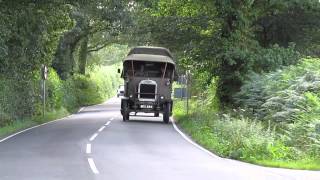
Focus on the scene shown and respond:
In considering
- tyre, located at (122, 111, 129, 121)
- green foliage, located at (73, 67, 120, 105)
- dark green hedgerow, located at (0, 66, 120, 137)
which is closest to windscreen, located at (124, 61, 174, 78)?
tyre, located at (122, 111, 129, 121)

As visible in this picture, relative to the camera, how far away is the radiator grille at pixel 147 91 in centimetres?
3222

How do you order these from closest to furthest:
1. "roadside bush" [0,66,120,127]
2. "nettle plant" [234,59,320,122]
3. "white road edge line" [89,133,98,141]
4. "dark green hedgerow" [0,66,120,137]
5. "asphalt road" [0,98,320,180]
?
"asphalt road" [0,98,320,180]
"white road edge line" [89,133,98,141]
"nettle plant" [234,59,320,122]
"dark green hedgerow" [0,66,120,137]
"roadside bush" [0,66,120,127]

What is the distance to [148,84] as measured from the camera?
3228 cm

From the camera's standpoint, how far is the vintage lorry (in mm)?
32125

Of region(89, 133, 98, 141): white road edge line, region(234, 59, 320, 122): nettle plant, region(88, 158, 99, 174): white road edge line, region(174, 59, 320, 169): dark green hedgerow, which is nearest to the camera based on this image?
region(88, 158, 99, 174): white road edge line

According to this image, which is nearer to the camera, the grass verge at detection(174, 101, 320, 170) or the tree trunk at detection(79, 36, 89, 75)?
the grass verge at detection(174, 101, 320, 170)

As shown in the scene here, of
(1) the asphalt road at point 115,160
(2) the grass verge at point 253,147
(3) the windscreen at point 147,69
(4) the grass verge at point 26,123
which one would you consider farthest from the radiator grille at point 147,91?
(2) the grass verge at point 253,147

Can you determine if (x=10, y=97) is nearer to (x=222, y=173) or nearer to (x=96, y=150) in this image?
(x=96, y=150)

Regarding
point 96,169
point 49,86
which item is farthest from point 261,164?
point 49,86

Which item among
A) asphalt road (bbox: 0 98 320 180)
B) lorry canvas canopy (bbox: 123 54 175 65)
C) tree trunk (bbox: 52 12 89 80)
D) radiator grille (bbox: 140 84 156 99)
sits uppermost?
tree trunk (bbox: 52 12 89 80)

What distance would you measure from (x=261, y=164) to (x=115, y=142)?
6457 millimetres

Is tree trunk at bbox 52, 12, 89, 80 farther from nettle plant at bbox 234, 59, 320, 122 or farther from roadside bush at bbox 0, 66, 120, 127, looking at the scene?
nettle plant at bbox 234, 59, 320, 122

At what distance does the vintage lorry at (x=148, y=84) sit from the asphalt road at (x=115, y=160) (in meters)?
7.87

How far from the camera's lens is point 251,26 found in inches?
1393
